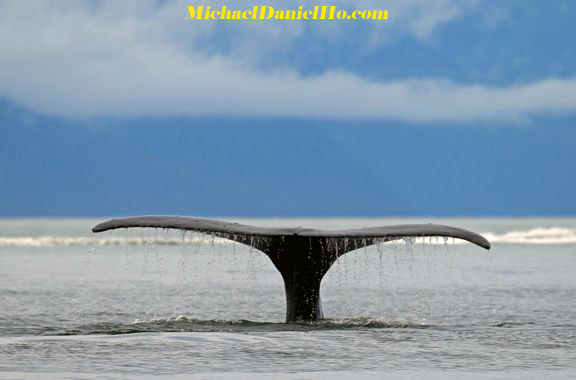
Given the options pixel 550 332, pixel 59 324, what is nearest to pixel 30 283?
pixel 59 324

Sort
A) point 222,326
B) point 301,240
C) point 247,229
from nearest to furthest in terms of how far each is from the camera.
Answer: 1. point 247,229
2. point 301,240
3. point 222,326

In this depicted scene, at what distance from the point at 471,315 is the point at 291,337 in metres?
5.51

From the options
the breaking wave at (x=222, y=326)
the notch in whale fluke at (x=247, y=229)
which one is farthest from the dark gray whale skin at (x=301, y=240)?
the breaking wave at (x=222, y=326)

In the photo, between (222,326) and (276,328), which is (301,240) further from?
(222,326)

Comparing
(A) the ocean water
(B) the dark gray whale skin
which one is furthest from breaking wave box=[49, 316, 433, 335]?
(B) the dark gray whale skin

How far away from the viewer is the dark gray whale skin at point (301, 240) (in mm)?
12992

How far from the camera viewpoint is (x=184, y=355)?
11.9m

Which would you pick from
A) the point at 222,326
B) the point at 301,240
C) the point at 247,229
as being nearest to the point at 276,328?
the point at 222,326

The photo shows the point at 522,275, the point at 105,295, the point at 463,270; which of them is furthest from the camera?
the point at 463,270

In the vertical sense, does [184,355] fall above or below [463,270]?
below

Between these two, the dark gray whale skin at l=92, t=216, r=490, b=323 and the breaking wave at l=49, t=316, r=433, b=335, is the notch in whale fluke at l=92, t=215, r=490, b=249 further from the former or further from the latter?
the breaking wave at l=49, t=316, r=433, b=335

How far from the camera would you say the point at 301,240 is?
1456 cm

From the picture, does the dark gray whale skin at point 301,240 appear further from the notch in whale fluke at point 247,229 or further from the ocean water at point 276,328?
the ocean water at point 276,328

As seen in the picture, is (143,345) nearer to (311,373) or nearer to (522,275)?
(311,373)
